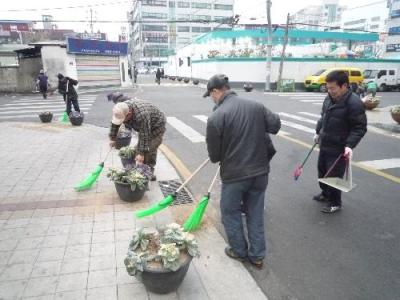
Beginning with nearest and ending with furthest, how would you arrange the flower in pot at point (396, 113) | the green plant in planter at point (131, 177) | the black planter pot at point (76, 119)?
the green plant in planter at point (131, 177) < the flower in pot at point (396, 113) < the black planter pot at point (76, 119)

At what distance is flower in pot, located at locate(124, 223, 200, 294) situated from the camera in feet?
9.32

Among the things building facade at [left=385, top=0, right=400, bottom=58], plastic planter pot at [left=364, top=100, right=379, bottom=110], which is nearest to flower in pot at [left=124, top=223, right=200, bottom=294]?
plastic planter pot at [left=364, top=100, right=379, bottom=110]

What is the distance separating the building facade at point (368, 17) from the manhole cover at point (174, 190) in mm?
81306

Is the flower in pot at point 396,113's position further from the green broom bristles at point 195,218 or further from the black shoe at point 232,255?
the black shoe at point 232,255

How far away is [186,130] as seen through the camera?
34.9 ft

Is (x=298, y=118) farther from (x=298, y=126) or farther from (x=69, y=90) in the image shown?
(x=69, y=90)

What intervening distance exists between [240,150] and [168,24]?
299 feet

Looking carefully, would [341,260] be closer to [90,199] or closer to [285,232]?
[285,232]

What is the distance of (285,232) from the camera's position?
4.22 metres

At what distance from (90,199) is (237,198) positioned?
2786mm

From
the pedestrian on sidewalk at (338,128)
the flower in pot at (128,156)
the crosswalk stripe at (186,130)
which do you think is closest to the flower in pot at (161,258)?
the pedestrian on sidewalk at (338,128)

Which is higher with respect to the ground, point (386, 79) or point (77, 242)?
point (386, 79)

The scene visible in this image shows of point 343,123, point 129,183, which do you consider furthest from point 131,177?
point 343,123

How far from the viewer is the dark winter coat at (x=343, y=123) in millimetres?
4258
